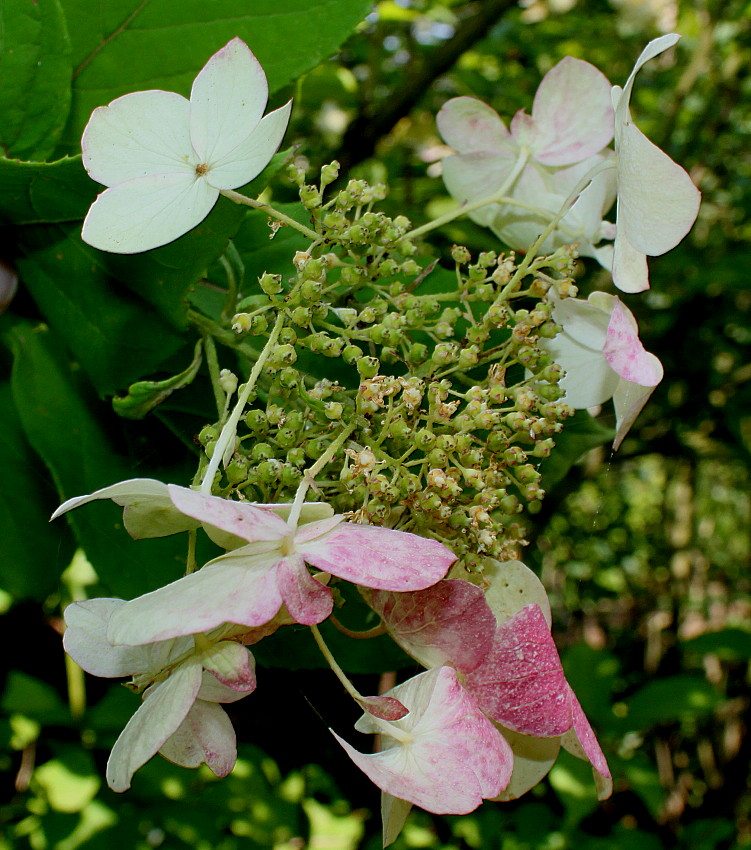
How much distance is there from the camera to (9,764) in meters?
1.17

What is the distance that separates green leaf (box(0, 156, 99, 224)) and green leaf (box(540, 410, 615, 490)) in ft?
0.95

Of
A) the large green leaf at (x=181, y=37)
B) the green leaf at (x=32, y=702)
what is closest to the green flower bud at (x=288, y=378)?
A: the large green leaf at (x=181, y=37)

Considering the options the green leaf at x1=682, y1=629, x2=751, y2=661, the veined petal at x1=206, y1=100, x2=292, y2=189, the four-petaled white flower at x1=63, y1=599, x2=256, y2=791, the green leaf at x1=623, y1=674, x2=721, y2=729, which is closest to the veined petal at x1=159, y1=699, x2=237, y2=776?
the four-petaled white flower at x1=63, y1=599, x2=256, y2=791

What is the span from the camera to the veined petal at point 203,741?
34 centimetres

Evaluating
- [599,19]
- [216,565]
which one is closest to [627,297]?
[599,19]

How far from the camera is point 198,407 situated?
0.42 meters

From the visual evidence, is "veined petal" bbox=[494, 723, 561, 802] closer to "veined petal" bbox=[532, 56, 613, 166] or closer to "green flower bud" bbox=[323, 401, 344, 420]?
"green flower bud" bbox=[323, 401, 344, 420]

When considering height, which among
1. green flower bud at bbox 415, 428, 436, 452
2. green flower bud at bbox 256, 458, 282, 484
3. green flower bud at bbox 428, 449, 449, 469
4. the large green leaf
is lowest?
green flower bud at bbox 428, 449, 449, 469

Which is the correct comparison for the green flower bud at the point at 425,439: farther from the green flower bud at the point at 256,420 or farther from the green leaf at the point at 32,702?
the green leaf at the point at 32,702

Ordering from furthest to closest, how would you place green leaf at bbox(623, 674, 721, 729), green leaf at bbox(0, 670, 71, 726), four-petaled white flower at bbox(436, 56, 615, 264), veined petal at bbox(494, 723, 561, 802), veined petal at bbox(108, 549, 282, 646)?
green leaf at bbox(623, 674, 721, 729)
green leaf at bbox(0, 670, 71, 726)
four-petaled white flower at bbox(436, 56, 615, 264)
veined petal at bbox(494, 723, 561, 802)
veined petal at bbox(108, 549, 282, 646)

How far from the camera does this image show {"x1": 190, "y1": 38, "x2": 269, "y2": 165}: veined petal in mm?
345

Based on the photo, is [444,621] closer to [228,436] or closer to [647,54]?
[228,436]

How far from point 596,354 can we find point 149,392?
0.21 meters

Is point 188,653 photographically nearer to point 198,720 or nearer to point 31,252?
point 198,720
